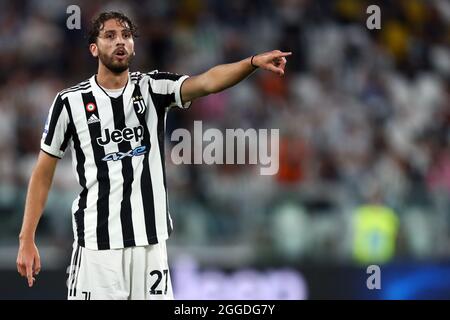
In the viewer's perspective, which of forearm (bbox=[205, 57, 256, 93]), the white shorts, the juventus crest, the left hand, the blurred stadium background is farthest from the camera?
the blurred stadium background

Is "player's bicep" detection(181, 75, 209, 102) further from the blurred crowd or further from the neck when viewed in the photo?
the blurred crowd

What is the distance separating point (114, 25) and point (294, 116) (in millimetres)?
5707

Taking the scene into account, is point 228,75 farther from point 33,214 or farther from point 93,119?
point 33,214

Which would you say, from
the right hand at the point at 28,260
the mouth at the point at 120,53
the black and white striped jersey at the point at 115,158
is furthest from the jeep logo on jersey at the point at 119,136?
the right hand at the point at 28,260

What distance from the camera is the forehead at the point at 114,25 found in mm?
5363

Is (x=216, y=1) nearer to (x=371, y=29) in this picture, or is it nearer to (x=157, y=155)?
(x=371, y=29)

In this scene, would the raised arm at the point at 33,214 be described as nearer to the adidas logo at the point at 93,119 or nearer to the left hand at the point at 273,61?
the adidas logo at the point at 93,119

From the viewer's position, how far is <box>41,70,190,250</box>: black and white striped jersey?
5.38 metres

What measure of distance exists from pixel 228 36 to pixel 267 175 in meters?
2.76

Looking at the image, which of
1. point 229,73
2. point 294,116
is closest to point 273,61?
point 229,73

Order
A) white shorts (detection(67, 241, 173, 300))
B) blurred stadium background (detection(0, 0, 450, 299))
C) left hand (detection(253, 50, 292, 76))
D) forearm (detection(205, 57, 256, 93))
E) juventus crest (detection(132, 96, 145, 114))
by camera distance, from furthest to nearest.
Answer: blurred stadium background (detection(0, 0, 450, 299)) < juventus crest (detection(132, 96, 145, 114)) < white shorts (detection(67, 241, 173, 300)) < forearm (detection(205, 57, 256, 93)) < left hand (detection(253, 50, 292, 76))

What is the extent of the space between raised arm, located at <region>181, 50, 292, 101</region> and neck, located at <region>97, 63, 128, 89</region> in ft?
1.01

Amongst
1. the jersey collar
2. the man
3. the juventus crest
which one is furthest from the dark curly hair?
the juventus crest

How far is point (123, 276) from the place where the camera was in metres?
5.34
